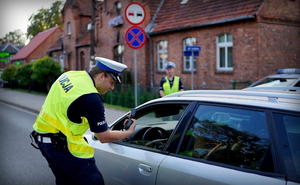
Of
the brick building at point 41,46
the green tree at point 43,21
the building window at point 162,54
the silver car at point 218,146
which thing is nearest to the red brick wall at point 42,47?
the brick building at point 41,46

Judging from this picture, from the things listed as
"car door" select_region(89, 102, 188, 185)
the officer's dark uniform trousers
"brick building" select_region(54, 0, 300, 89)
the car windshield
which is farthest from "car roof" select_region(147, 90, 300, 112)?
"brick building" select_region(54, 0, 300, 89)

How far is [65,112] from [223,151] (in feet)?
4.41

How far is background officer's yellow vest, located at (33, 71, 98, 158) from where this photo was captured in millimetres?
2811

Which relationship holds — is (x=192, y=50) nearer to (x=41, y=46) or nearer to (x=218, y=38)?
(x=218, y=38)

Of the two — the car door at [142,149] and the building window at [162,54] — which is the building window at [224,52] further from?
the car door at [142,149]

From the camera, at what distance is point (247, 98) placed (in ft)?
9.29

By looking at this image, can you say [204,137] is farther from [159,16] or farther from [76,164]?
[159,16]

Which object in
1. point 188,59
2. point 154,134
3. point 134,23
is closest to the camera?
point 154,134

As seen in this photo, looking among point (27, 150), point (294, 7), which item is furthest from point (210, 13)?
point (27, 150)

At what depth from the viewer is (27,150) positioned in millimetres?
7617

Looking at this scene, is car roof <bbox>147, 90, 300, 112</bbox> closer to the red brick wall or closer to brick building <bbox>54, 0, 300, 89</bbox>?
brick building <bbox>54, 0, 300, 89</bbox>

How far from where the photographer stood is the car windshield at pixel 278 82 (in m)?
8.98

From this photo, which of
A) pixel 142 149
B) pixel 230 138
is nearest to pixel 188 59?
pixel 142 149

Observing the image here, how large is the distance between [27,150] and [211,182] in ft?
19.8
